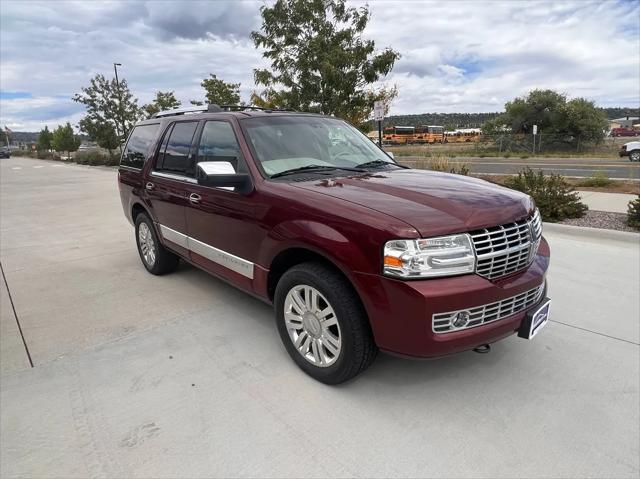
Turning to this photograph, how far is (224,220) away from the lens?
3453mm

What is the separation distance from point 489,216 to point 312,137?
1.75 m

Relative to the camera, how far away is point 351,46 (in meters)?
11.0

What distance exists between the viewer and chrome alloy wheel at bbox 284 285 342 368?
2.68 m

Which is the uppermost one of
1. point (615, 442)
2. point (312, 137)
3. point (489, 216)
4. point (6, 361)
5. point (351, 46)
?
point (351, 46)

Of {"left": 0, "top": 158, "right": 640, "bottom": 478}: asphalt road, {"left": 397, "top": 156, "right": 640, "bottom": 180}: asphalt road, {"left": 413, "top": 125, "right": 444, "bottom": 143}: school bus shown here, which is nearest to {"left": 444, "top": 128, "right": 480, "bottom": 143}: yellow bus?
{"left": 413, "top": 125, "right": 444, "bottom": 143}: school bus

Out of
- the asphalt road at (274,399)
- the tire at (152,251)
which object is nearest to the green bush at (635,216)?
the asphalt road at (274,399)

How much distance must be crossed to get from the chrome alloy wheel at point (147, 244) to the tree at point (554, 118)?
3695 centimetres

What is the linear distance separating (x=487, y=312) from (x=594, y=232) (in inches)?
194

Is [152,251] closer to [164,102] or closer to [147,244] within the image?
[147,244]

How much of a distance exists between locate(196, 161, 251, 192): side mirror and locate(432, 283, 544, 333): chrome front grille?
5.46ft

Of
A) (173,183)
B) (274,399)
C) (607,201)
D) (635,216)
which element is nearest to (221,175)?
(173,183)

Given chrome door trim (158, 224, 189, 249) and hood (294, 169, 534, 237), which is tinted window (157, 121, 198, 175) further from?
hood (294, 169, 534, 237)

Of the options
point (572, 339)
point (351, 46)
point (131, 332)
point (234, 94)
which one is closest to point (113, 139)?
point (234, 94)

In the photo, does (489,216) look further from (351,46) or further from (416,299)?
(351,46)
